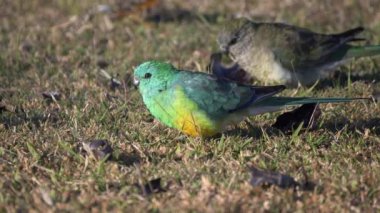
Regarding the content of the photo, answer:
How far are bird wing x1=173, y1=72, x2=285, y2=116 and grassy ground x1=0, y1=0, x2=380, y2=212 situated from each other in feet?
0.74

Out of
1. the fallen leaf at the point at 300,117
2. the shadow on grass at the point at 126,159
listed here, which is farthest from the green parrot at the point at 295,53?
the shadow on grass at the point at 126,159

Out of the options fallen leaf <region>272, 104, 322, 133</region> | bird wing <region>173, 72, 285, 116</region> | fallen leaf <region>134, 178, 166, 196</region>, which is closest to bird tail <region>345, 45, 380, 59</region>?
fallen leaf <region>272, 104, 322, 133</region>

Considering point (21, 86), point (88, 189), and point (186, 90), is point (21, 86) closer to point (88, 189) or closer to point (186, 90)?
point (186, 90)

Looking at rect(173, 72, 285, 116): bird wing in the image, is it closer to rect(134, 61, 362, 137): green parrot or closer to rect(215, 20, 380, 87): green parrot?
rect(134, 61, 362, 137): green parrot

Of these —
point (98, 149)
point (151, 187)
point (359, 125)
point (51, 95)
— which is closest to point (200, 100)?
point (98, 149)

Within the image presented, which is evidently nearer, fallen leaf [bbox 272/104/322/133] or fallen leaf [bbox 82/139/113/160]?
fallen leaf [bbox 82/139/113/160]

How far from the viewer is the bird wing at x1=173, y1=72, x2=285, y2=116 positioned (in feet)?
15.3

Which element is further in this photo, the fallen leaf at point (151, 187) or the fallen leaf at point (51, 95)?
the fallen leaf at point (51, 95)

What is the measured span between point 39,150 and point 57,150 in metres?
0.11

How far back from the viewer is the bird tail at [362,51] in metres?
6.14

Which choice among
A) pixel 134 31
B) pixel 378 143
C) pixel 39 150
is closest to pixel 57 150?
pixel 39 150

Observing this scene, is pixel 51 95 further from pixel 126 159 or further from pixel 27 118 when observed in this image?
pixel 126 159

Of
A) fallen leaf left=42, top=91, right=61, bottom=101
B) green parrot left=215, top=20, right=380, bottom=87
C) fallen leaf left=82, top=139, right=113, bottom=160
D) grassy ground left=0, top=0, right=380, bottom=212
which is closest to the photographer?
grassy ground left=0, top=0, right=380, bottom=212

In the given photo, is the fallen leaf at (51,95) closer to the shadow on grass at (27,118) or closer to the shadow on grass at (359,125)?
the shadow on grass at (27,118)
